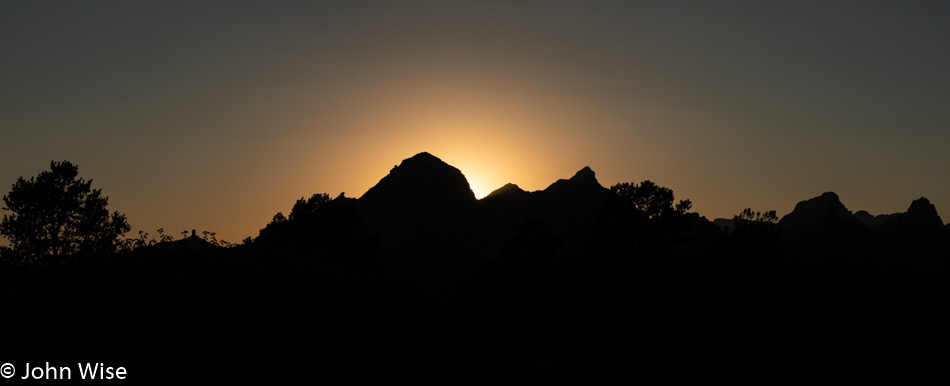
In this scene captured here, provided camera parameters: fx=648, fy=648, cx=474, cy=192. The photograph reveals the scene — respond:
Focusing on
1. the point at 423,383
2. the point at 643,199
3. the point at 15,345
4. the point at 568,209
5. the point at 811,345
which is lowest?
the point at 811,345

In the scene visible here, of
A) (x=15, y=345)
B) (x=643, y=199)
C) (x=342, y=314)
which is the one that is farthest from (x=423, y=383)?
(x=643, y=199)

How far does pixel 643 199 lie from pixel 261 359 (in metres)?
40.0

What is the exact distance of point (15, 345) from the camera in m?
11.9

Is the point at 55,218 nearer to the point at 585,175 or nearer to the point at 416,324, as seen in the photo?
the point at 416,324

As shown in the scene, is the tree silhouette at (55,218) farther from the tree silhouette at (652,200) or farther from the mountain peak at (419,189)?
the mountain peak at (419,189)

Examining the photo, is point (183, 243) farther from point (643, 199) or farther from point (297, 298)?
point (643, 199)

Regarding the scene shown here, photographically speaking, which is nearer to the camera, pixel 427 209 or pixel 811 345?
pixel 811 345

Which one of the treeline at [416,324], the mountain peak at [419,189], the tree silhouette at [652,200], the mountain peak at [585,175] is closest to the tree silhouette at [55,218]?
the treeline at [416,324]

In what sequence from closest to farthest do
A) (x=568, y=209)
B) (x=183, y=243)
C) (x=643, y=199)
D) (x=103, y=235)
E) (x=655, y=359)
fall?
(x=183, y=243)
(x=655, y=359)
(x=103, y=235)
(x=643, y=199)
(x=568, y=209)

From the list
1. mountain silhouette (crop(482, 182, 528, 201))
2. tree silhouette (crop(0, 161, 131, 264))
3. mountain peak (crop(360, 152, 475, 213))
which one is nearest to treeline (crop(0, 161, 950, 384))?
tree silhouette (crop(0, 161, 131, 264))

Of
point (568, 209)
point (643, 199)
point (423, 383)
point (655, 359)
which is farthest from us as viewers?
point (568, 209)

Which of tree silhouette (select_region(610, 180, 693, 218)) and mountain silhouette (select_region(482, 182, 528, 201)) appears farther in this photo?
mountain silhouette (select_region(482, 182, 528, 201))

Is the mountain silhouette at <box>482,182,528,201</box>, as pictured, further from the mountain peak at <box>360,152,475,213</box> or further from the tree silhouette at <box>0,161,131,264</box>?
the tree silhouette at <box>0,161,131,264</box>

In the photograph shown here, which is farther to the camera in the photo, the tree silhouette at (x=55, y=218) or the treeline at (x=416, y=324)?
the tree silhouette at (x=55, y=218)
